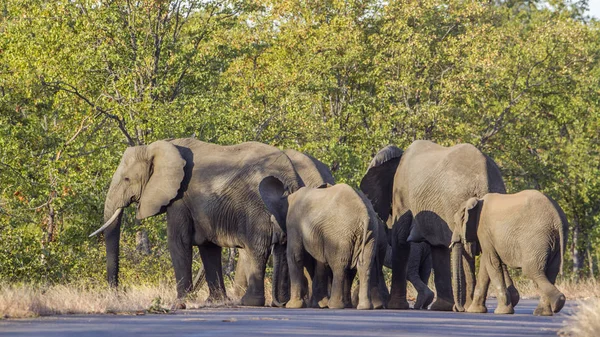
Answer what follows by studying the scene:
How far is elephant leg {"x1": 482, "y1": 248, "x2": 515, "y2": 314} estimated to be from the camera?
798 inches

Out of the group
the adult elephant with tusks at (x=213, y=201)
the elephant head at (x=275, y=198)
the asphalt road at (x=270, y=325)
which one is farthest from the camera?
the adult elephant with tusks at (x=213, y=201)

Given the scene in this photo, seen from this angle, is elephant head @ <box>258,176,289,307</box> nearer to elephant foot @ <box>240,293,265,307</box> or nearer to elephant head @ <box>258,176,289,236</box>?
elephant head @ <box>258,176,289,236</box>

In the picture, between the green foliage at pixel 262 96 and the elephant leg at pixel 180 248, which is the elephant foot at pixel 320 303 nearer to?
the elephant leg at pixel 180 248

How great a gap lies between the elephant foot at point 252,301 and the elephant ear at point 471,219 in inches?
159

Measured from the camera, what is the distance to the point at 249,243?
77.9 feet

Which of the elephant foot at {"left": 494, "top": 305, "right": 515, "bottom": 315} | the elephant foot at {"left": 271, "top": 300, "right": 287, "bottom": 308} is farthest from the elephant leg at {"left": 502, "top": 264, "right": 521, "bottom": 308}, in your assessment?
the elephant foot at {"left": 271, "top": 300, "right": 287, "bottom": 308}

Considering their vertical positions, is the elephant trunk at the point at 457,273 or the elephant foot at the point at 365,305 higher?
the elephant trunk at the point at 457,273

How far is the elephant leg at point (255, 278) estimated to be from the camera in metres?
23.2

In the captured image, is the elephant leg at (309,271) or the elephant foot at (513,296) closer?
the elephant foot at (513,296)

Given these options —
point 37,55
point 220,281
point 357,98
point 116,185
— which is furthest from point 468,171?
point 357,98

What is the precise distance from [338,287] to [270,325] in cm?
714

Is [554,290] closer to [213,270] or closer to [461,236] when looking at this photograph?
[461,236]

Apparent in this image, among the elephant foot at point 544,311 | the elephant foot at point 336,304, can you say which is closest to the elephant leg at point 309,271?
the elephant foot at point 336,304

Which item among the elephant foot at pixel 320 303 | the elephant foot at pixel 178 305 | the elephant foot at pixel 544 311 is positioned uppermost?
the elephant foot at pixel 178 305
